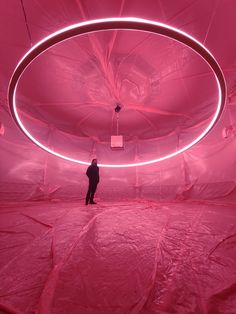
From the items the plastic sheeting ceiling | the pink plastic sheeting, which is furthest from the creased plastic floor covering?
the pink plastic sheeting

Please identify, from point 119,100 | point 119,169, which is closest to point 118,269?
point 119,100

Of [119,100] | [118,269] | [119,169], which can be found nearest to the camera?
[118,269]

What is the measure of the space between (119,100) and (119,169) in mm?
3174

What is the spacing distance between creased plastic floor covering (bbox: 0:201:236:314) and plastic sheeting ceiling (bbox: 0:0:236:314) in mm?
11

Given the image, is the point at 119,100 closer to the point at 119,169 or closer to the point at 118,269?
the point at 119,169

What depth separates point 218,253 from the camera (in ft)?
5.71

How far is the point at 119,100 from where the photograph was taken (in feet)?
18.8

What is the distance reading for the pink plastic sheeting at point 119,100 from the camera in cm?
385

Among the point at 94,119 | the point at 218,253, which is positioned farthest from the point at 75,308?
the point at 94,119

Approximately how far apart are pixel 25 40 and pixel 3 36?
475 millimetres

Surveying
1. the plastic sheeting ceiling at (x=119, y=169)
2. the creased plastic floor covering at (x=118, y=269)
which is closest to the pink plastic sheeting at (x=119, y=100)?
the plastic sheeting ceiling at (x=119, y=169)

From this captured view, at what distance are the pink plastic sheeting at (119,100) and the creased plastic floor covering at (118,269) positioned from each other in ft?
12.9

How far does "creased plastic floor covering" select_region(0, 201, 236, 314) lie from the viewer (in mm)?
1082

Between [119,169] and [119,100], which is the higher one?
[119,100]
